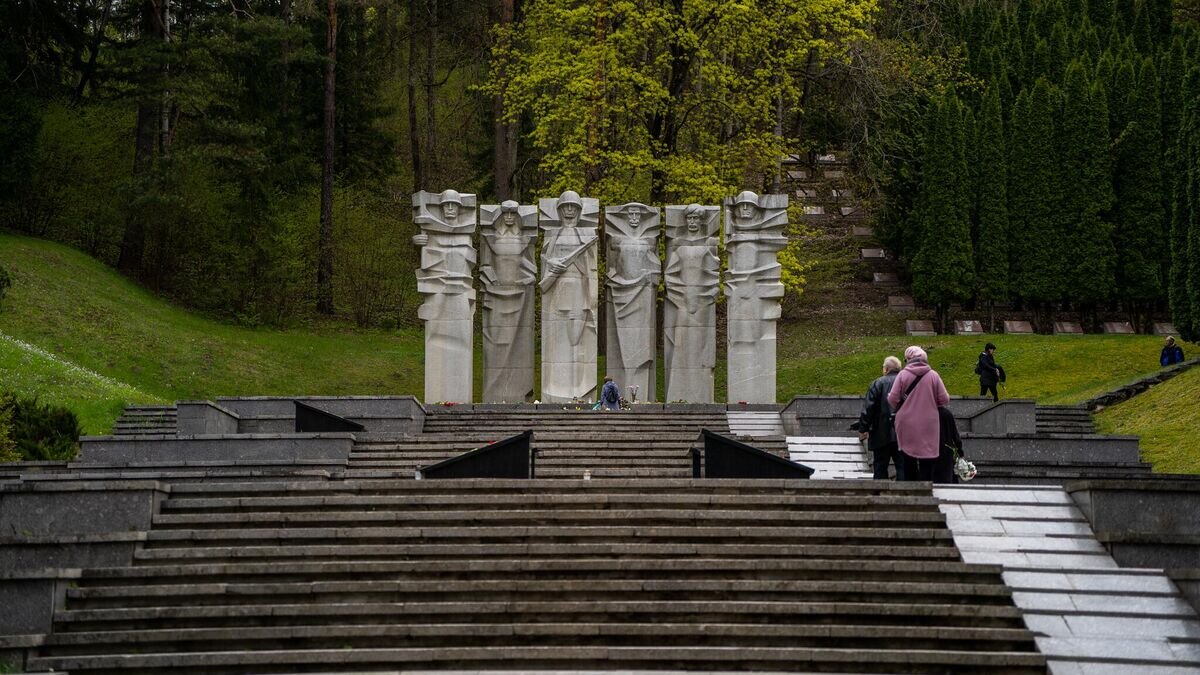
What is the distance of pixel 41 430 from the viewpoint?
2131 cm

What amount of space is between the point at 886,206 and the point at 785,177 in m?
4.33

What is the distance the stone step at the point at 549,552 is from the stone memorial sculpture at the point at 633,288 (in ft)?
40.3

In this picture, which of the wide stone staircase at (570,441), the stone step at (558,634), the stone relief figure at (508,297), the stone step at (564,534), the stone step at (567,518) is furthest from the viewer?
the stone relief figure at (508,297)

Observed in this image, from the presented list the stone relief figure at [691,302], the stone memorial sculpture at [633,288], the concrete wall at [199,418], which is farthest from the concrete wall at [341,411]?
the stone relief figure at [691,302]

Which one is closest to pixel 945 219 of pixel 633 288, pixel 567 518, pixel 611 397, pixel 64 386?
pixel 633 288

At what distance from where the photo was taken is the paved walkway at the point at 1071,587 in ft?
38.0

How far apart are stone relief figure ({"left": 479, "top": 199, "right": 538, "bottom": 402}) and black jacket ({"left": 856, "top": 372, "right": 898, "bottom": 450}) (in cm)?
1107

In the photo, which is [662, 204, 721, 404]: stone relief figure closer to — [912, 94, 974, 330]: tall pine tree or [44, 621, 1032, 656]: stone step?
[44, 621, 1032, 656]: stone step

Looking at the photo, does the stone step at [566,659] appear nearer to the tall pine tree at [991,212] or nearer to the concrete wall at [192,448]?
the concrete wall at [192,448]

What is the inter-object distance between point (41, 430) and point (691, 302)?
10758mm

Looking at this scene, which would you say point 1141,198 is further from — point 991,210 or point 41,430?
point 41,430

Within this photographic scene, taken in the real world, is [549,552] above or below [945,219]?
below

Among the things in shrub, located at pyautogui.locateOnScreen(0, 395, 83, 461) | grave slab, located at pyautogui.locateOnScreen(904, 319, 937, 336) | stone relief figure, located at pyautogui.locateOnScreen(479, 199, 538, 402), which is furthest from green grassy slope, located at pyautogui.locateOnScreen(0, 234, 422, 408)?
grave slab, located at pyautogui.locateOnScreen(904, 319, 937, 336)

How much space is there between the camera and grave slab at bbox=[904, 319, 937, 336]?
40250 millimetres
